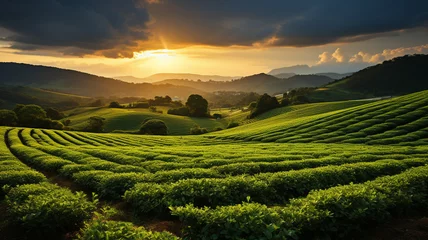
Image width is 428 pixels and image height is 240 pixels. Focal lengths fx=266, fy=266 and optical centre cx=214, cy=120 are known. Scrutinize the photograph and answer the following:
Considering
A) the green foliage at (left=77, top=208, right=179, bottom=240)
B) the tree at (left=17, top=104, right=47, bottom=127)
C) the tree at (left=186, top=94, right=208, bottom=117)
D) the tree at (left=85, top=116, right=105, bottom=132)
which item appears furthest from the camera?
the tree at (left=186, top=94, right=208, bottom=117)

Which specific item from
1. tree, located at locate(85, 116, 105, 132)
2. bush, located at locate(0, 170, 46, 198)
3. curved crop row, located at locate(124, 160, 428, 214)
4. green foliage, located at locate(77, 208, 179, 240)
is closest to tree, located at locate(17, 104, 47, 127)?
tree, located at locate(85, 116, 105, 132)

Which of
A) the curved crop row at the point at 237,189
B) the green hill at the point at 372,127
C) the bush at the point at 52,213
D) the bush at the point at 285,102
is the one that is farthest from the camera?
the bush at the point at 285,102

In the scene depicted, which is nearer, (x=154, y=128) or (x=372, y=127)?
(x=372, y=127)

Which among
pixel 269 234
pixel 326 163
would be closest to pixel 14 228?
pixel 269 234

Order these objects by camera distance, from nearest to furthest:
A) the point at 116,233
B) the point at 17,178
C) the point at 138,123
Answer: the point at 116,233
the point at 17,178
the point at 138,123

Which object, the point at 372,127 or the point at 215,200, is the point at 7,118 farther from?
the point at 372,127

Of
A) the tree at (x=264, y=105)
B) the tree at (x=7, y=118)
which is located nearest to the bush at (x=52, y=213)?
the tree at (x=7, y=118)

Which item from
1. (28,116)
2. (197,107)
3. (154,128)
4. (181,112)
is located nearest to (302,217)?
(154,128)

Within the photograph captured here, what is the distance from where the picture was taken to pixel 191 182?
44.3 feet

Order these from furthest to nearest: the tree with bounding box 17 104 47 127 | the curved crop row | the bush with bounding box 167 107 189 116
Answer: the bush with bounding box 167 107 189 116 → the tree with bounding box 17 104 47 127 → the curved crop row

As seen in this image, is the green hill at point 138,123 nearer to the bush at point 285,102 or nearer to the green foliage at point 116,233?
the bush at point 285,102

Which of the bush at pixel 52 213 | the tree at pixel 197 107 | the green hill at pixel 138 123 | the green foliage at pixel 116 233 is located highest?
the green foliage at pixel 116 233

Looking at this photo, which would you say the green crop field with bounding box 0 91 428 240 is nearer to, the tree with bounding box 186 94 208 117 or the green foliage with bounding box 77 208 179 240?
the green foliage with bounding box 77 208 179 240

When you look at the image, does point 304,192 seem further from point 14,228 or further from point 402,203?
point 14,228
